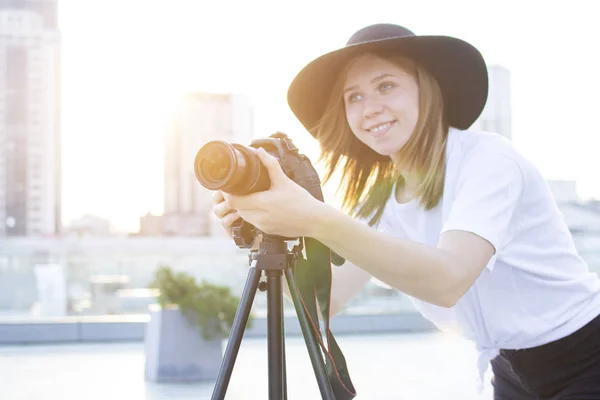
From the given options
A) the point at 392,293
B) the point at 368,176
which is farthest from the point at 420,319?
the point at 368,176

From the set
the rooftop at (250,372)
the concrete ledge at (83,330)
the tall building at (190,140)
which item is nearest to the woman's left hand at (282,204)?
the rooftop at (250,372)

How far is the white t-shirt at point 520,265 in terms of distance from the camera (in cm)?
118

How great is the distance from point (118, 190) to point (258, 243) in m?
25.7

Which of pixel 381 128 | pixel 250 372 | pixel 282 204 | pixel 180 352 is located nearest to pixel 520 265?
pixel 381 128

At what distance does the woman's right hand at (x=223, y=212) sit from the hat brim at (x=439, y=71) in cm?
35

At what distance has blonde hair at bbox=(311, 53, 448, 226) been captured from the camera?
1.28 m

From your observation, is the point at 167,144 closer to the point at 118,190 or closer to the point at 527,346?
the point at 118,190

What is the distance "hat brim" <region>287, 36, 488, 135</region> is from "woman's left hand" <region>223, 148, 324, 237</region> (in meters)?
0.34

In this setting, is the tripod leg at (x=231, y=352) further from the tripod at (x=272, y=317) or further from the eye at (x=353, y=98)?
the eye at (x=353, y=98)

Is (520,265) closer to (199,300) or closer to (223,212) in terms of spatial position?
(223,212)

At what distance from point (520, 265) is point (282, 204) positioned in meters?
0.46

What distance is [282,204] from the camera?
1.03m

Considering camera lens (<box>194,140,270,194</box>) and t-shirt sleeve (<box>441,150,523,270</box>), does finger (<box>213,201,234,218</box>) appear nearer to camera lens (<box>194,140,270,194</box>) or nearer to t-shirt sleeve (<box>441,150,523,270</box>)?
camera lens (<box>194,140,270,194</box>)

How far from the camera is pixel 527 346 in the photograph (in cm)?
125
